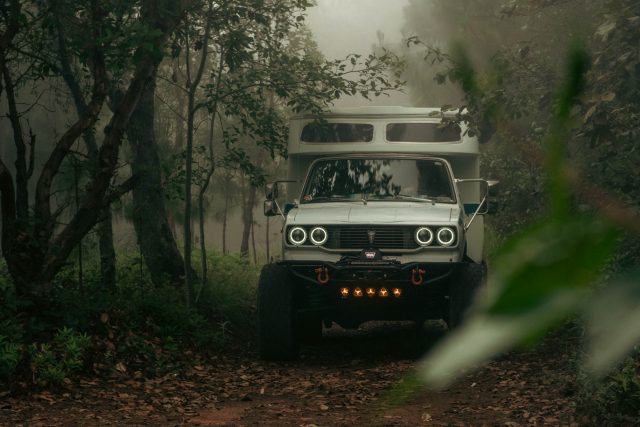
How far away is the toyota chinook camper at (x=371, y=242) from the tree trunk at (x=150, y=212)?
3305 millimetres

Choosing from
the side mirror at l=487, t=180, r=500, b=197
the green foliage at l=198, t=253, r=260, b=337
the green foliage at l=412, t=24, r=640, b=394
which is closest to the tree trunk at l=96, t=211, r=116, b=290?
the green foliage at l=198, t=253, r=260, b=337

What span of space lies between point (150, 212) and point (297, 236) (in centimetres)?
454

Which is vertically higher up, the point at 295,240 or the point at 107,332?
the point at 295,240

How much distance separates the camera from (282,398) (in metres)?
7.59

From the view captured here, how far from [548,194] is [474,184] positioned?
10.2 metres

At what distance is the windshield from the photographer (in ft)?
31.2

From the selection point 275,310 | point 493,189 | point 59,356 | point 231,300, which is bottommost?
point 231,300

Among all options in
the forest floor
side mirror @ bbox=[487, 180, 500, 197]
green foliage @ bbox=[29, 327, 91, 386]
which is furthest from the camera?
side mirror @ bbox=[487, 180, 500, 197]

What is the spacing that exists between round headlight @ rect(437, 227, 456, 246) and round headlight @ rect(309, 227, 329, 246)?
105 centimetres

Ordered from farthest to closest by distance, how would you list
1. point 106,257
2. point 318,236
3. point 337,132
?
1. point 106,257
2. point 337,132
3. point 318,236

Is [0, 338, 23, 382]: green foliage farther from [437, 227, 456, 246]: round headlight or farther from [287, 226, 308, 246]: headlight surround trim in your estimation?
[437, 227, 456, 246]: round headlight

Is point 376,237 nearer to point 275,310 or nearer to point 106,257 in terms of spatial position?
point 275,310

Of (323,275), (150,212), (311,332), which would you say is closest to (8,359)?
(323,275)

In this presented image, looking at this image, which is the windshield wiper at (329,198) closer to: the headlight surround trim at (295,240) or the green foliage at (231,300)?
the headlight surround trim at (295,240)
